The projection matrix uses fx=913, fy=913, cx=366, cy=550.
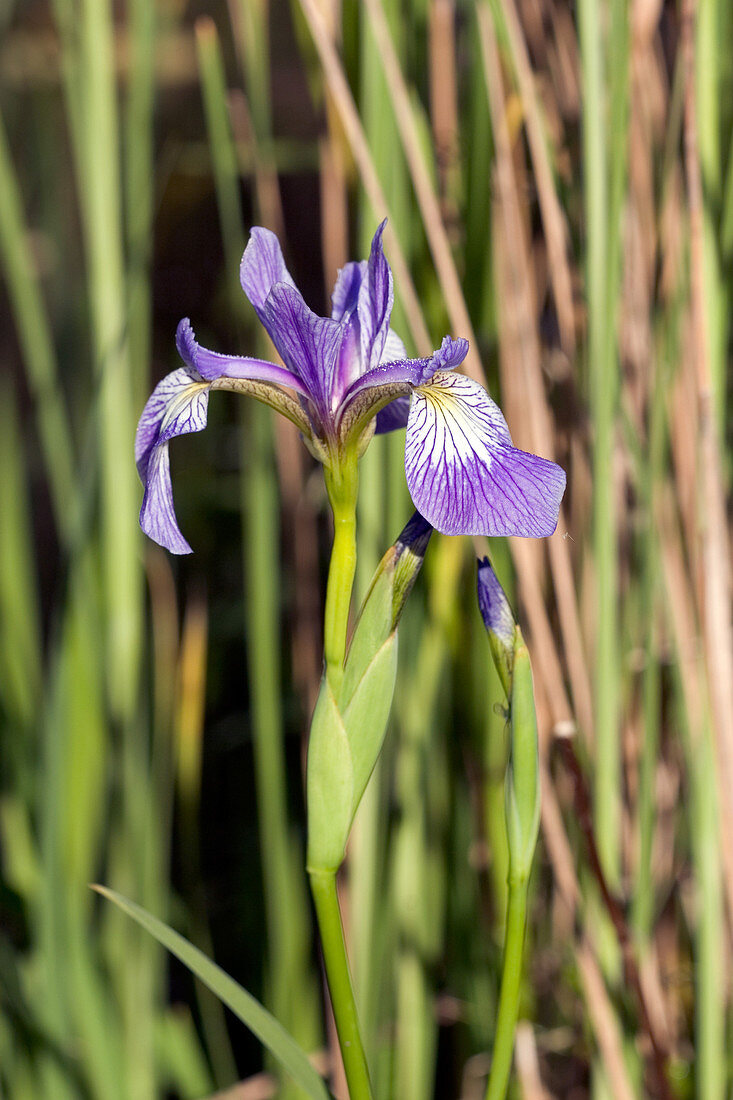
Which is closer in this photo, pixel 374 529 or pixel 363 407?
pixel 363 407

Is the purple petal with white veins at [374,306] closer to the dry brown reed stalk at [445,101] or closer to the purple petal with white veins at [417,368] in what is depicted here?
the purple petal with white veins at [417,368]

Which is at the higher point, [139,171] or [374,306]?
[139,171]

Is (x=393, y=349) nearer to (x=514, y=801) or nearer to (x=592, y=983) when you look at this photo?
(x=514, y=801)

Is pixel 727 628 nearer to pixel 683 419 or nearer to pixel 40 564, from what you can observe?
pixel 683 419

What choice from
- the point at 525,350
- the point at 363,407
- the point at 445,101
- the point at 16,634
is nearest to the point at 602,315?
the point at 525,350

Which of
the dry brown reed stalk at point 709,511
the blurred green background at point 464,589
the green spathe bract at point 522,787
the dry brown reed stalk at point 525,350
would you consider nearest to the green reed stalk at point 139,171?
the blurred green background at point 464,589

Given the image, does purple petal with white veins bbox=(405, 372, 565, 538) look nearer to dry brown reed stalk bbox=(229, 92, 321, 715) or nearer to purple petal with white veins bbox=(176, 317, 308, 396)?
purple petal with white veins bbox=(176, 317, 308, 396)
